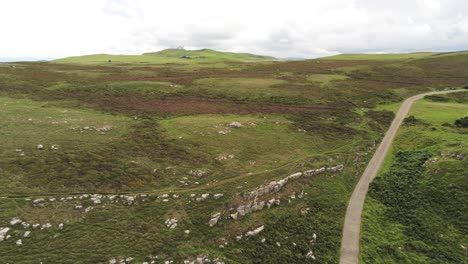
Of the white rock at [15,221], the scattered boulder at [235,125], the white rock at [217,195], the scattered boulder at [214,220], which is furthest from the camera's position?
the scattered boulder at [235,125]

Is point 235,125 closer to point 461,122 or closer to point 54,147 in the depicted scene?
point 54,147

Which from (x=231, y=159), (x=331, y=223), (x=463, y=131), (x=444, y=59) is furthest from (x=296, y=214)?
(x=444, y=59)

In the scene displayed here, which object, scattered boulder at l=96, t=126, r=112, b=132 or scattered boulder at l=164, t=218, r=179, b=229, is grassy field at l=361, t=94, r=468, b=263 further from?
scattered boulder at l=96, t=126, r=112, b=132

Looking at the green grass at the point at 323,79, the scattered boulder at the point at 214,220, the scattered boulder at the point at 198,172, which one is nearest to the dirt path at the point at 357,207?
the scattered boulder at the point at 214,220

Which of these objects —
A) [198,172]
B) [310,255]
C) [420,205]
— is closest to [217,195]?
[198,172]

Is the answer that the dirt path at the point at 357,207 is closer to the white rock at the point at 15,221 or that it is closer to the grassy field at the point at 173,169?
the grassy field at the point at 173,169

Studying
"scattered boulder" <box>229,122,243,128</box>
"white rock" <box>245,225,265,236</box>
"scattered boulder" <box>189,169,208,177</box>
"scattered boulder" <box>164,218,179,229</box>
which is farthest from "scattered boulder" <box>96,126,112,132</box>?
"white rock" <box>245,225,265,236</box>
